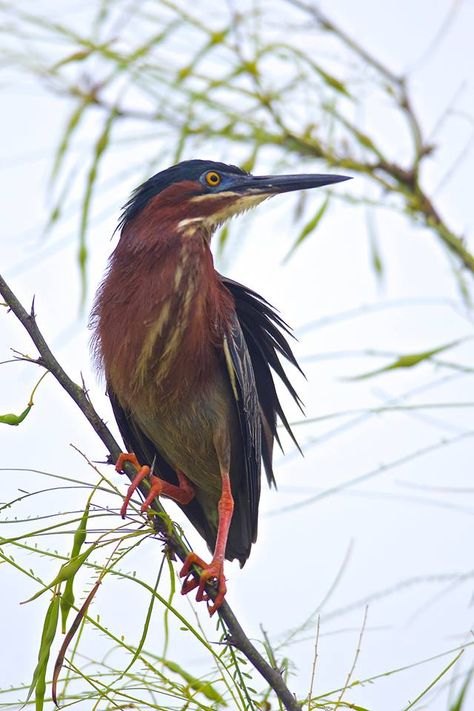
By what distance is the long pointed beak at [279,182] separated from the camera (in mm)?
3830

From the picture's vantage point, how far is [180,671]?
2.13m

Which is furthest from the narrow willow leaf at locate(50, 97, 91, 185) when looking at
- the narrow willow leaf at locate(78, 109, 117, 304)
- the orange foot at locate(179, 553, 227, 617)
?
the orange foot at locate(179, 553, 227, 617)

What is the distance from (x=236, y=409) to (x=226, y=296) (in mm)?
411

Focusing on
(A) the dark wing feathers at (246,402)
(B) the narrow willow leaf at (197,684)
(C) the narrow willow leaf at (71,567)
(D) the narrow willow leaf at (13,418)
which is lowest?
(B) the narrow willow leaf at (197,684)

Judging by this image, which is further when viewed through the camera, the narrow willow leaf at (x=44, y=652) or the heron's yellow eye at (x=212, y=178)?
the heron's yellow eye at (x=212, y=178)

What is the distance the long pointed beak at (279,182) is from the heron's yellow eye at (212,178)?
68mm

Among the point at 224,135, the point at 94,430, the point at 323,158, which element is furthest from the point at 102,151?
the point at 94,430

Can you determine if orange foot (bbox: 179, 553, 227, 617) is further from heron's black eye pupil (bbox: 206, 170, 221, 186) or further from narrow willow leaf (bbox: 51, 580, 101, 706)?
heron's black eye pupil (bbox: 206, 170, 221, 186)

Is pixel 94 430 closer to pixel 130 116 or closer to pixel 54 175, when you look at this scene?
pixel 54 175

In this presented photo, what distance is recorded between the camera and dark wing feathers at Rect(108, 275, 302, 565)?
356cm

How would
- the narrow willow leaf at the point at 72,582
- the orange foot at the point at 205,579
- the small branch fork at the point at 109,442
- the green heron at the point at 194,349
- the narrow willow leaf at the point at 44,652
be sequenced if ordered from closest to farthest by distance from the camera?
the narrow willow leaf at the point at 44,652, the narrow willow leaf at the point at 72,582, the small branch fork at the point at 109,442, the orange foot at the point at 205,579, the green heron at the point at 194,349

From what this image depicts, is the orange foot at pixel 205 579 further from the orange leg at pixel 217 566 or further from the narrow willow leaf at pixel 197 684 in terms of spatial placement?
the narrow willow leaf at pixel 197 684

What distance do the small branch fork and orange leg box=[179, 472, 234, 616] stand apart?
19 centimetres


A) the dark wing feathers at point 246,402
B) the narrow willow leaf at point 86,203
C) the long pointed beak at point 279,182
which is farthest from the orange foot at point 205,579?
the long pointed beak at point 279,182
